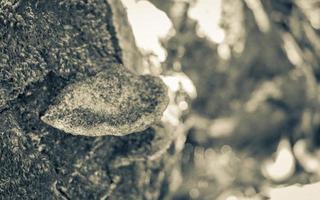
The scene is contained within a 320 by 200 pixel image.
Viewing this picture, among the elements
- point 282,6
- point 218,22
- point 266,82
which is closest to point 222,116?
point 266,82

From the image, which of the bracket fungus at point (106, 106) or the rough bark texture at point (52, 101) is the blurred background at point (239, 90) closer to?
the rough bark texture at point (52, 101)

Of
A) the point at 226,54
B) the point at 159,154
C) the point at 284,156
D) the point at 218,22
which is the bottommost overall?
the point at 284,156

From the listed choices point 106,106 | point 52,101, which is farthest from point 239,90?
point 52,101

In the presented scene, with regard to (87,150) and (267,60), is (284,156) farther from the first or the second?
(87,150)

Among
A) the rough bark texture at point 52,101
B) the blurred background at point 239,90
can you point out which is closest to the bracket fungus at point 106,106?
the rough bark texture at point 52,101

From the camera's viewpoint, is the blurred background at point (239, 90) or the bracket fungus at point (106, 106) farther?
the blurred background at point (239, 90)

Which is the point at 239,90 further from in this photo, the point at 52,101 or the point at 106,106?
the point at 52,101
